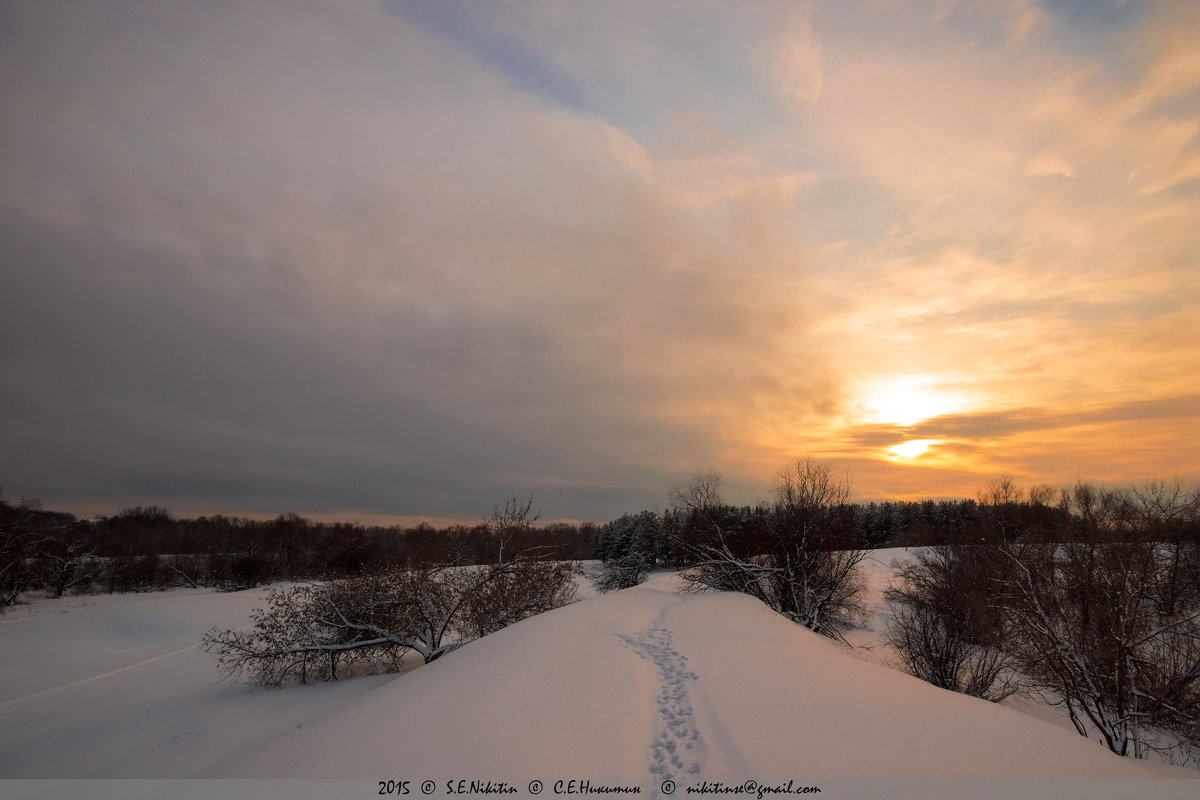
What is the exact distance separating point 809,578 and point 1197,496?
11934 mm

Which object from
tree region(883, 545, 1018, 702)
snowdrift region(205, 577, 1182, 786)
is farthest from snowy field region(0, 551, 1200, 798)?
tree region(883, 545, 1018, 702)

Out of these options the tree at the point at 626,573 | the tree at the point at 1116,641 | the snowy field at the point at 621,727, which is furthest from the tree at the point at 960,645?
the tree at the point at 626,573

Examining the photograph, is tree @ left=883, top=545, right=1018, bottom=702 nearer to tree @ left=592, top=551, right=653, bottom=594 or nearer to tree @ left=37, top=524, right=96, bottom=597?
tree @ left=592, top=551, right=653, bottom=594

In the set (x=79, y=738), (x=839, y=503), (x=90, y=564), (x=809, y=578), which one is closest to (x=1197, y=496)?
(x=839, y=503)

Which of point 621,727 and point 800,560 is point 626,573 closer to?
point 800,560

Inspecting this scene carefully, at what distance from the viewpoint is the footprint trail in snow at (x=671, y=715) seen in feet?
17.8

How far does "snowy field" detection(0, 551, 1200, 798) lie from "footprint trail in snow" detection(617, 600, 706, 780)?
0.11ft

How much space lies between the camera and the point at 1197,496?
570 inches

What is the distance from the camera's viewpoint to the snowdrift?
5086 millimetres

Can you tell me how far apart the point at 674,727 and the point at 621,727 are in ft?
Result: 2.66

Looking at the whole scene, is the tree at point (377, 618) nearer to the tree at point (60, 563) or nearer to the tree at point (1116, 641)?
the tree at point (1116, 641)

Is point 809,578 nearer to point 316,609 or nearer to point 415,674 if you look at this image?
point 415,674

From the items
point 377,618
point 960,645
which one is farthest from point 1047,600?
point 377,618

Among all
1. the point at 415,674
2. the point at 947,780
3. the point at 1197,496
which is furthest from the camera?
the point at 1197,496
